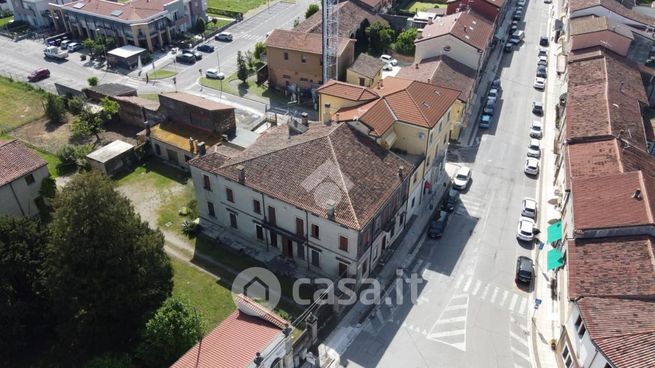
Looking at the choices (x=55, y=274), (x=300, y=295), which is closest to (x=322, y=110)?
(x=300, y=295)

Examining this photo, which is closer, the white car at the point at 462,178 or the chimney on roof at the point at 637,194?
the chimney on roof at the point at 637,194

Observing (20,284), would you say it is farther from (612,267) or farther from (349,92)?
(612,267)

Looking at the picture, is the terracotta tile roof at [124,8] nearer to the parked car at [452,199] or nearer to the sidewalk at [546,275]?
the parked car at [452,199]

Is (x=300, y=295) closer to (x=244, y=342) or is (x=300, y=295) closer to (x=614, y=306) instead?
(x=244, y=342)

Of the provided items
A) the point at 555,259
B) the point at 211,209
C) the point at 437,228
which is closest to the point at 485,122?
the point at 437,228

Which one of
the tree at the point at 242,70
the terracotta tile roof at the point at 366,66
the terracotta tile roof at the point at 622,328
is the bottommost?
the tree at the point at 242,70

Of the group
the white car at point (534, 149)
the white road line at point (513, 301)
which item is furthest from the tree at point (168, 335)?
the white car at point (534, 149)

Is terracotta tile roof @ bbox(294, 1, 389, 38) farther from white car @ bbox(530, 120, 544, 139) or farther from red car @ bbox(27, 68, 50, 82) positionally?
red car @ bbox(27, 68, 50, 82)

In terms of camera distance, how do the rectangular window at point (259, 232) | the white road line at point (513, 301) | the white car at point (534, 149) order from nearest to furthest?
the white road line at point (513, 301)
the rectangular window at point (259, 232)
the white car at point (534, 149)
